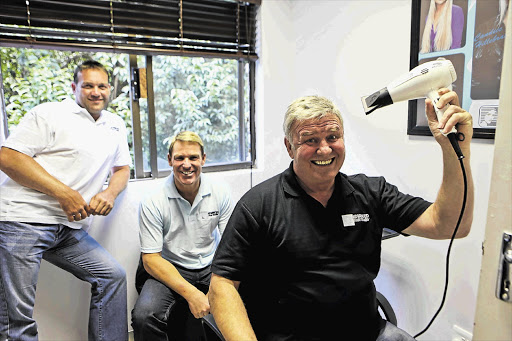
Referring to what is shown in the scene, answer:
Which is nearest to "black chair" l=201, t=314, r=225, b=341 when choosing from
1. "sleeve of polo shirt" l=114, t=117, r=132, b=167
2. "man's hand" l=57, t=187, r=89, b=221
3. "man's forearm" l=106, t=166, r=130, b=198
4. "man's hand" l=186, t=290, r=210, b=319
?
"man's hand" l=186, t=290, r=210, b=319

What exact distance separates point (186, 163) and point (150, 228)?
37 centimetres

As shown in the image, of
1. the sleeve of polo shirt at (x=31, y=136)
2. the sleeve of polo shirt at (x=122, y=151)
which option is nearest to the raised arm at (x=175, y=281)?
the sleeve of polo shirt at (x=122, y=151)

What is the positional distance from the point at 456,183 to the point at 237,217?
0.65 m

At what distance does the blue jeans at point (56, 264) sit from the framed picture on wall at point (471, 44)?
5.67ft

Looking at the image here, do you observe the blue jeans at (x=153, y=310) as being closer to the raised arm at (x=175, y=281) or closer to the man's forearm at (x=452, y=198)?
the raised arm at (x=175, y=281)

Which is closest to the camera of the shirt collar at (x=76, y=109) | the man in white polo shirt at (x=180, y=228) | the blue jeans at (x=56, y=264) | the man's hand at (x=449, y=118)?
the man's hand at (x=449, y=118)

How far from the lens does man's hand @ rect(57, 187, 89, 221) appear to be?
176cm

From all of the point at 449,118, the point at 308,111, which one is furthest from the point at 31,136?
the point at 449,118

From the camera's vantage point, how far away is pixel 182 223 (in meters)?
1.95

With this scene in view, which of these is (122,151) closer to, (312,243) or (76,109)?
(76,109)

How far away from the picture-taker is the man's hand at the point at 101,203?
6.20ft

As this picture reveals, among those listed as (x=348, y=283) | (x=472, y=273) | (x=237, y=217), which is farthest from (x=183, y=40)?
(x=472, y=273)

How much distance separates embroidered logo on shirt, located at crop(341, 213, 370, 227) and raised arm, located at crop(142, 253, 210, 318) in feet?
2.67

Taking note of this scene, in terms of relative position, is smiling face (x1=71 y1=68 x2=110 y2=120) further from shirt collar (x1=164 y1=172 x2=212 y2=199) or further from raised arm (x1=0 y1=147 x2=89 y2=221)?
shirt collar (x1=164 y1=172 x2=212 y2=199)
